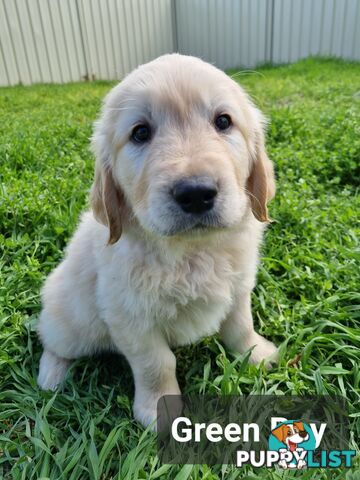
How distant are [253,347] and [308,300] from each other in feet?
1.82

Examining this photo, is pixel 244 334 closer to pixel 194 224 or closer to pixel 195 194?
pixel 194 224

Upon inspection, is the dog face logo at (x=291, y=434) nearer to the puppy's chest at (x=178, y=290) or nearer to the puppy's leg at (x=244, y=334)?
the puppy's leg at (x=244, y=334)

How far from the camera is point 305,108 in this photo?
5.56m

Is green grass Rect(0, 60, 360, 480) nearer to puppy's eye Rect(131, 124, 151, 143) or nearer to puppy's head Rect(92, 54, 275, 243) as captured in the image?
puppy's head Rect(92, 54, 275, 243)

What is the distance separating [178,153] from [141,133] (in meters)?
0.27

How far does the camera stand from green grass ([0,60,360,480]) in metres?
1.86

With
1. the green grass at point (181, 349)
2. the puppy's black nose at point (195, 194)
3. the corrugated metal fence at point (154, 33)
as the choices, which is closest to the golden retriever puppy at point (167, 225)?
the puppy's black nose at point (195, 194)

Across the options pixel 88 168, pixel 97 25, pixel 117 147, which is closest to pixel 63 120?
pixel 88 168

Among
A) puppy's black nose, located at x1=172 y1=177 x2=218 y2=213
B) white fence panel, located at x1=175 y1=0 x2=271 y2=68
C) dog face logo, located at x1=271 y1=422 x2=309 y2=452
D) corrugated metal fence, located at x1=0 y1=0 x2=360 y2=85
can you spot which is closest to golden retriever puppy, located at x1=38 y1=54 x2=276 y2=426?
puppy's black nose, located at x1=172 y1=177 x2=218 y2=213

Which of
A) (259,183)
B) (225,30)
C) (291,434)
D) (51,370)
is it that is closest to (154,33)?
(225,30)

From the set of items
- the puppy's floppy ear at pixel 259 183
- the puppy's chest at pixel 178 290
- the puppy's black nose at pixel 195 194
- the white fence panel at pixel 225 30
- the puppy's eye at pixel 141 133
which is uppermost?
the puppy's eye at pixel 141 133

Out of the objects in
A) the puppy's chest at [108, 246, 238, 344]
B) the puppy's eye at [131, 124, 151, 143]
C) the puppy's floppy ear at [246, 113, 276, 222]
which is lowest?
the puppy's chest at [108, 246, 238, 344]

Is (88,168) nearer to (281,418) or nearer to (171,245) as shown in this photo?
(171,245)

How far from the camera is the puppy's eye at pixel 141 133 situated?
1.84 meters
